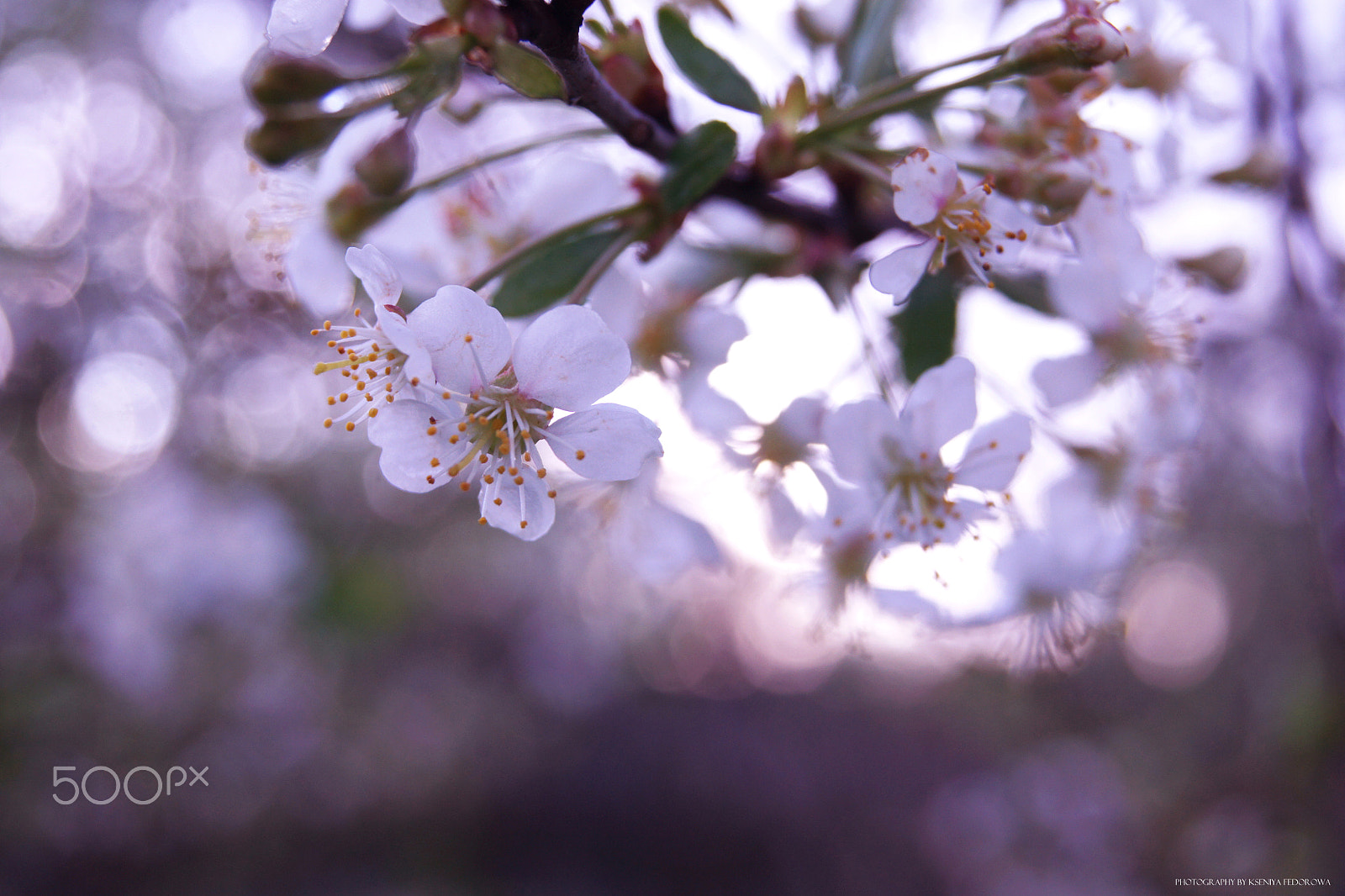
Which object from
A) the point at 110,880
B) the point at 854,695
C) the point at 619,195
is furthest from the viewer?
the point at 854,695

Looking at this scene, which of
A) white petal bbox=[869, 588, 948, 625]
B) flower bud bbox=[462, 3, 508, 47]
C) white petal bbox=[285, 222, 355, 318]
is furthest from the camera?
white petal bbox=[869, 588, 948, 625]

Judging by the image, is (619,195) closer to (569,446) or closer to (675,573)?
(569,446)

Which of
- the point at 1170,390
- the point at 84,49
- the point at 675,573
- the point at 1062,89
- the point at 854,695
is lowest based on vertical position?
the point at 854,695

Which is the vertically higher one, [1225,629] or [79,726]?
[79,726]

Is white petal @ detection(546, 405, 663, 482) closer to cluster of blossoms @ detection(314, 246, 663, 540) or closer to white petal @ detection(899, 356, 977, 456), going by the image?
cluster of blossoms @ detection(314, 246, 663, 540)

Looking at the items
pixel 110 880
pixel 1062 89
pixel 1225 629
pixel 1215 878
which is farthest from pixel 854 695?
pixel 1062 89

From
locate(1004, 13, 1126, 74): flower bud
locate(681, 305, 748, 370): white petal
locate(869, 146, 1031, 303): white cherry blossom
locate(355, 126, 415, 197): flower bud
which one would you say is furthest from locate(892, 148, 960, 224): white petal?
locate(355, 126, 415, 197): flower bud

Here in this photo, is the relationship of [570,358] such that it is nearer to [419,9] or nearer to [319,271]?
[419,9]

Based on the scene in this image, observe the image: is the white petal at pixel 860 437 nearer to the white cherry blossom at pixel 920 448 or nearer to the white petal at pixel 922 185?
the white cherry blossom at pixel 920 448
